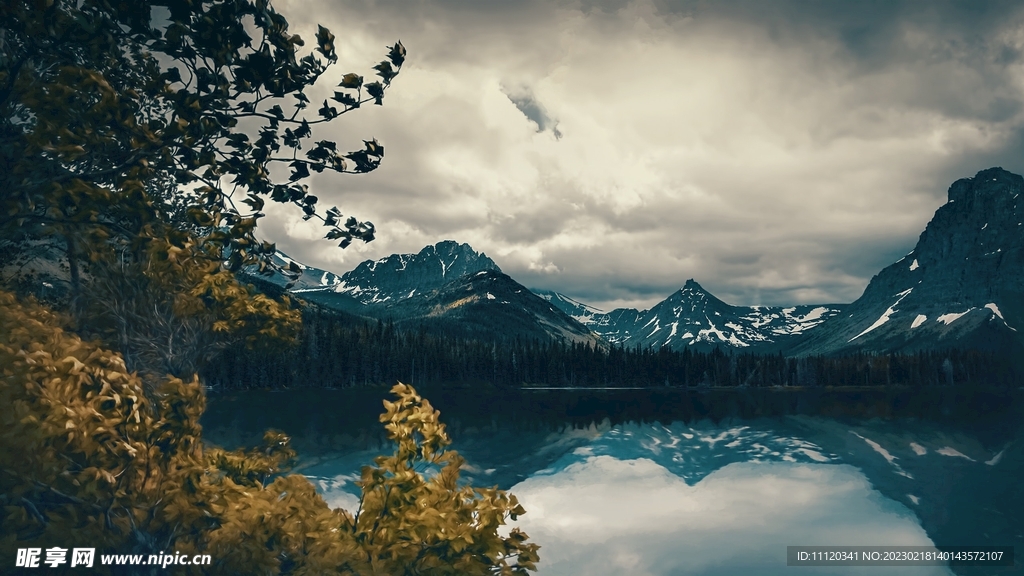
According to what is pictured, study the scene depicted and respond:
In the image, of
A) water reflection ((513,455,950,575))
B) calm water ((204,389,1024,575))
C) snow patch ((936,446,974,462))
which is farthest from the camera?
snow patch ((936,446,974,462))

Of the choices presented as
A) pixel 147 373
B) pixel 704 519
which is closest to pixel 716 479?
pixel 704 519

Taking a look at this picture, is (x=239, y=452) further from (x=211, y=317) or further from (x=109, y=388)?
(x=109, y=388)

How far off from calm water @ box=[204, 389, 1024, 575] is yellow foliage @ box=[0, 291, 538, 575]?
2457 cm

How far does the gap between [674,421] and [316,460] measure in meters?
67.9

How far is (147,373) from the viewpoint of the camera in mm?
8086

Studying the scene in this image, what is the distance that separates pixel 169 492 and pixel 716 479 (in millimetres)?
53828

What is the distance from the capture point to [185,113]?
7.27 m

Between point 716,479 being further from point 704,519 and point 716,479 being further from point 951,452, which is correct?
point 951,452

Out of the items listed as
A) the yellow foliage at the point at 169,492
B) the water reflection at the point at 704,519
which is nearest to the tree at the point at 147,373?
the yellow foliage at the point at 169,492

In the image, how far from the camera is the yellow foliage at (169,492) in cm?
582

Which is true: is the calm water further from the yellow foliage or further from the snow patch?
the yellow foliage

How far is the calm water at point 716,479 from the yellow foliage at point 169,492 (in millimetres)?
24567

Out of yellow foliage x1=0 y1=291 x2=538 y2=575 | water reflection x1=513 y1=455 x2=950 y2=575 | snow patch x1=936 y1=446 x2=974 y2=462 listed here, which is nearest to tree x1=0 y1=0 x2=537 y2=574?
yellow foliage x1=0 y1=291 x2=538 y2=575

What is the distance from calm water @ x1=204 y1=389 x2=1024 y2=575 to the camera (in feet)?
111
